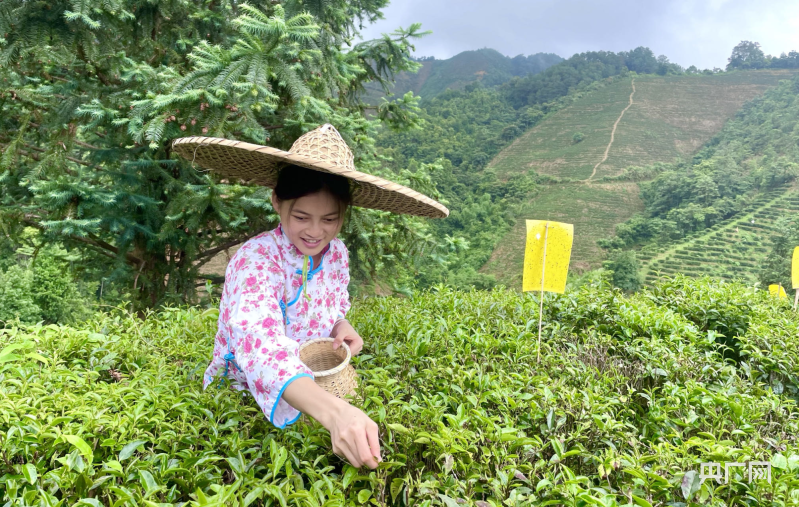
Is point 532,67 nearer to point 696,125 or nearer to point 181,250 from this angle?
point 696,125

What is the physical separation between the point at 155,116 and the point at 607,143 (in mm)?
48469

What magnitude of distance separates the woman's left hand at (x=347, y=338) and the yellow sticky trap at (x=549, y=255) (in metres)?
0.84

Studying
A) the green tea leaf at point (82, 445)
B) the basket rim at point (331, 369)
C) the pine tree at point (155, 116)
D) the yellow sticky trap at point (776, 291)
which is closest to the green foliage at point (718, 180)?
the yellow sticky trap at point (776, 291)

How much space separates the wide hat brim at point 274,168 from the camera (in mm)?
1130

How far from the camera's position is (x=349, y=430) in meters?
0.84

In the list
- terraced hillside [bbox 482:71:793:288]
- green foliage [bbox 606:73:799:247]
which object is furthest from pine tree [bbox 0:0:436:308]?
green foliage [bbox 606:73:799:247]

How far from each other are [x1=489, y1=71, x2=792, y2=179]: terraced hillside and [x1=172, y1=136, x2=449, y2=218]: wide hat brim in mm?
42321

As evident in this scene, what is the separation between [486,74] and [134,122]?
82.2 m

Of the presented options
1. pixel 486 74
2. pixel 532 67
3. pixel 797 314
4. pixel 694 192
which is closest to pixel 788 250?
pixel 694 192

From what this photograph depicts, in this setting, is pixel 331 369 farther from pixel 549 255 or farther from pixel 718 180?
pixel 718 180

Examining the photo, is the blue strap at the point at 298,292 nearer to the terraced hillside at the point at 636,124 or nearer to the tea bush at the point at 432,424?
the tea bush at the point at 432,424

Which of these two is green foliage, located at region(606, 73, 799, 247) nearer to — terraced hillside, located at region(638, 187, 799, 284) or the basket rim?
terraced hillside, located at region(638, 187, 799, 284)

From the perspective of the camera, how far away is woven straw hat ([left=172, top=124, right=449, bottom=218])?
1137 mm

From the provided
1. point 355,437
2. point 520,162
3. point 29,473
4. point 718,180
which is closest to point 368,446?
point 355,437
